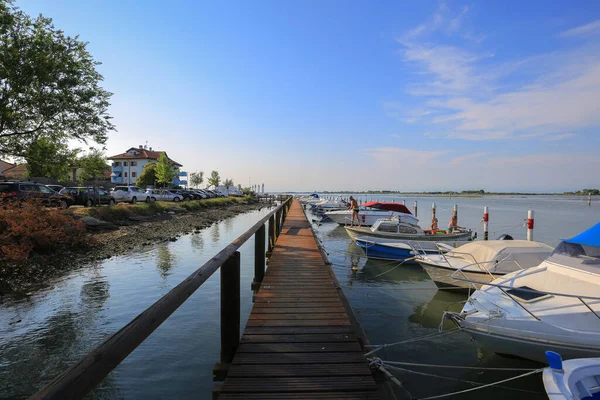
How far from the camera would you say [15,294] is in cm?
898

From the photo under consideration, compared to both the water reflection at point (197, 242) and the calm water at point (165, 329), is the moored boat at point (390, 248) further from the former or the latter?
the water reflection at point (197, 242)

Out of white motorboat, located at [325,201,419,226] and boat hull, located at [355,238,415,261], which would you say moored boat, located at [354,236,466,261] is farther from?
white motorboat, located at [325,201,419,226]

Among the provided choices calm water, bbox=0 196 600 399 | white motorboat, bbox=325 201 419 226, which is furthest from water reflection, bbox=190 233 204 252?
white motorboat, bbox=325 201 419 226

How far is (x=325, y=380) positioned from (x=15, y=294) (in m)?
9.51

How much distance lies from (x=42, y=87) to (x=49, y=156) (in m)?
4.11

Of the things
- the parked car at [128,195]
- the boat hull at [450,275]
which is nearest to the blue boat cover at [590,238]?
the boat hull at [450,275]

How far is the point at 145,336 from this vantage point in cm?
205

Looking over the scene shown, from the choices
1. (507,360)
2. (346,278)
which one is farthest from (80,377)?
(346,278)

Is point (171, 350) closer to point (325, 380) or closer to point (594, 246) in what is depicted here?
point (325, 380)

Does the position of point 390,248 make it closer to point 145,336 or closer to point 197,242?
point 197,242

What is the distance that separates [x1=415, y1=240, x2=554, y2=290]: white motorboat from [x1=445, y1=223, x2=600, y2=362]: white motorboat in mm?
2303

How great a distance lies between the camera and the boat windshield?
5.92 metres

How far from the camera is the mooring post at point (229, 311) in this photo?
12.6 feet

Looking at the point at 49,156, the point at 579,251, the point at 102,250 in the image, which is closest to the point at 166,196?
the point at 49,156
